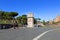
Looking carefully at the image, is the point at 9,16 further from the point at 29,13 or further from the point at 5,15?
the point at 29,13

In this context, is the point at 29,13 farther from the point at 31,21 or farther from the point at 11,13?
the point at 11,13

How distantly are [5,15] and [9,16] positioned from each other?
279 centimetres

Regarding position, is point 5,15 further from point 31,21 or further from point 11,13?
point 31,21

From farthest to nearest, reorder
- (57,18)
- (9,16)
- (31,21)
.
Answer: (57,18)
(9,16)
(31,21)

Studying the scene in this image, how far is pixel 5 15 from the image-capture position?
4914 inches

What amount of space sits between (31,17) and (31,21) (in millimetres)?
1869

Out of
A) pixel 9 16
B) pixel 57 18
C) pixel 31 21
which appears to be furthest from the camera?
pixel 57 18

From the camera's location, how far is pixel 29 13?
7869 cm

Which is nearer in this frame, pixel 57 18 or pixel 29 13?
pixel 29 13

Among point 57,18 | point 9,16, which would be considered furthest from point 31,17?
point 57,18

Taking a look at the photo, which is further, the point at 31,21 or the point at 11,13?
the point at 11,13

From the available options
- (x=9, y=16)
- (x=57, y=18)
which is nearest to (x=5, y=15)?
(x=9, y=16)

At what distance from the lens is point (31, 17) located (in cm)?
7900

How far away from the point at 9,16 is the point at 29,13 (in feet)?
153
